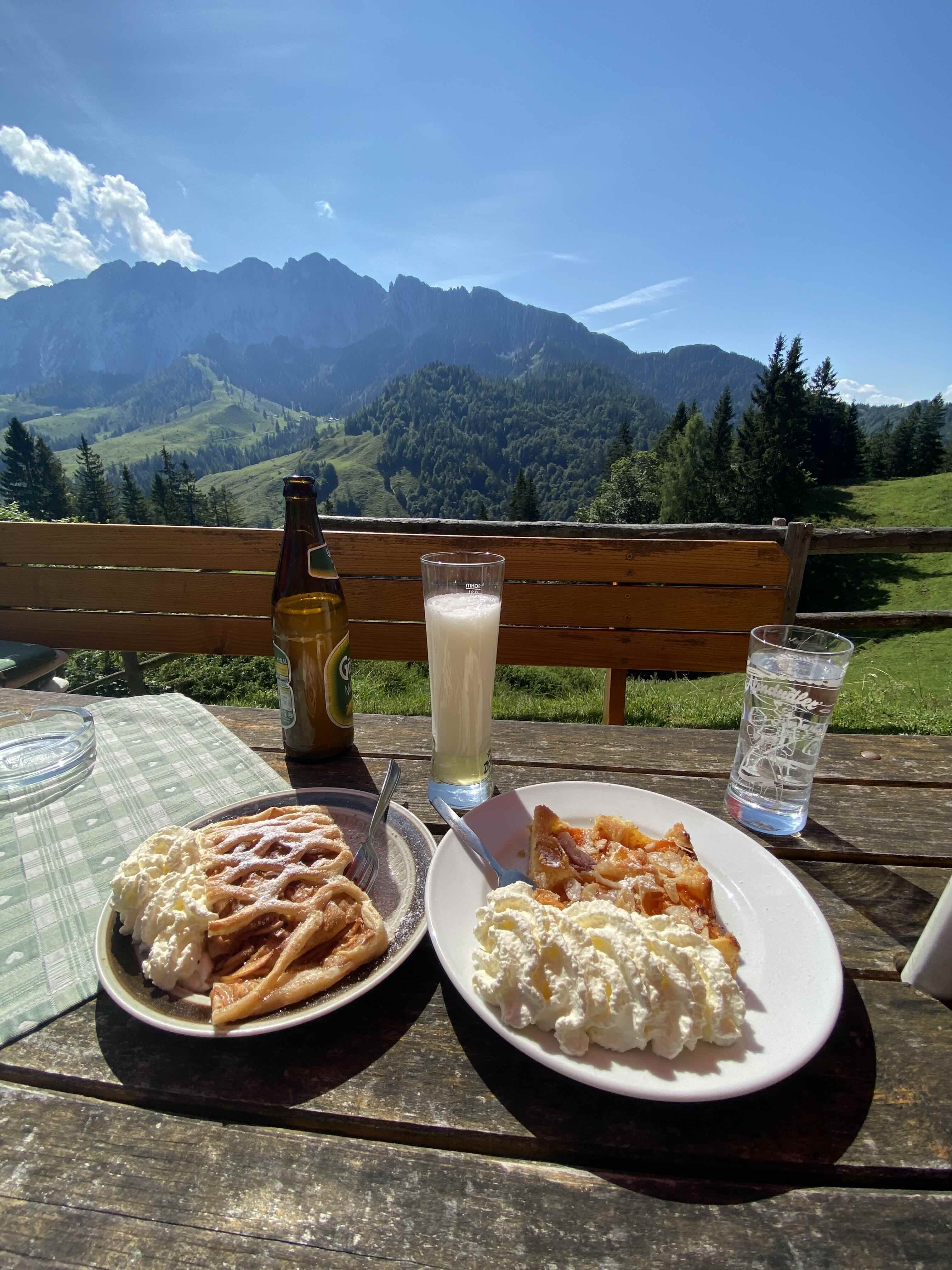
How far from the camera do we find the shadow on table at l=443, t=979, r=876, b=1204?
0.56m

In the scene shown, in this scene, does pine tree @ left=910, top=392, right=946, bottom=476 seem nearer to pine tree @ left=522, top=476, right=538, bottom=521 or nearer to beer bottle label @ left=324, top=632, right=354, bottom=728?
pine tree @ left=522, top=476, right=538, bottom=521

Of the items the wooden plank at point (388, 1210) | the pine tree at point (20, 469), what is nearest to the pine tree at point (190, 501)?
the pine tree at point (20, 469)

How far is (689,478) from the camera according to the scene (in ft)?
134

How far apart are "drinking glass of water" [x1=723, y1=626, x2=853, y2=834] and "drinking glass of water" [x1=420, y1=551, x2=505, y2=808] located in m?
0.50

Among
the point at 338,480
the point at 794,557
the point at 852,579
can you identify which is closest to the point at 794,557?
the point at 794,557

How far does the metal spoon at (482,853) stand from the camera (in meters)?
0.87

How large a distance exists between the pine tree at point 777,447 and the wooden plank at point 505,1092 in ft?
125

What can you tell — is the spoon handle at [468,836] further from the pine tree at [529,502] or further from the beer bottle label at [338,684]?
the pine tree at [529,502]

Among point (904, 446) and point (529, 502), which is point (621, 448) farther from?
point (904, 446)

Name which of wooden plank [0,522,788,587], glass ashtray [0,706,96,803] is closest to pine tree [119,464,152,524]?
wooden plank [0,522,788,587]

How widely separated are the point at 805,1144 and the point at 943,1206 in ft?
0.36

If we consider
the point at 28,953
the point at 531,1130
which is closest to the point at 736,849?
the point at 531,1130

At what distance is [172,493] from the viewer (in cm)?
3972

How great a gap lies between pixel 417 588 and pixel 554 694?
388 centimetres
